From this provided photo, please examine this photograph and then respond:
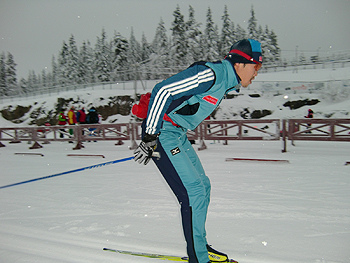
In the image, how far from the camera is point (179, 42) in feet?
126

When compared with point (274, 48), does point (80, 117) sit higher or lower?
lower

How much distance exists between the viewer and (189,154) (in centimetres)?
256

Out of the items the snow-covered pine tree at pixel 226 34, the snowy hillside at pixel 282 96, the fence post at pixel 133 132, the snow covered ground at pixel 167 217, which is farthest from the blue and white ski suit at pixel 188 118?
the snow-covered pine tree at pixel 226 34

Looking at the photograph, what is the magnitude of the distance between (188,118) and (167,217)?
2.11 meters

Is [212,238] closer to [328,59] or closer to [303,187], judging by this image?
[303,187]

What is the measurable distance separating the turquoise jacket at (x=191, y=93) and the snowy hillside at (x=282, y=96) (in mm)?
24337

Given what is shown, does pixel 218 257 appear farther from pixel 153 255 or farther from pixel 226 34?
pixel 226 34

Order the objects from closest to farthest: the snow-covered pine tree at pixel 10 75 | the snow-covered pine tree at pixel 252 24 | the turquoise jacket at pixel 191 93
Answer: the turquoise jacket at pixel 191 93 → the snow-covered pine tree at pixel 252 24 → the snow-covered pine tree at pixel 10 75

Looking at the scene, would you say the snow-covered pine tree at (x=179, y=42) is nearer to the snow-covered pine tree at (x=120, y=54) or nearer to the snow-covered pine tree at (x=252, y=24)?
the snow-covered pine tree at (x=120, y=54)

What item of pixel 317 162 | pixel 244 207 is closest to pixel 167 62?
pixel 317 162

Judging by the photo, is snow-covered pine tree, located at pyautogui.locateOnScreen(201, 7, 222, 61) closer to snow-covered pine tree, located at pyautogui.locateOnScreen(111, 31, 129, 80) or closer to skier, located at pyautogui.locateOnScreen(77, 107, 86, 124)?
snow-covered pine tree, located at pyautogui.locateOnScreen(111, 31, 129, 80)

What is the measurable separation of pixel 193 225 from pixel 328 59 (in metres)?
44.2

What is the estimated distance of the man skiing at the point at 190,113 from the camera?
205 centimetres

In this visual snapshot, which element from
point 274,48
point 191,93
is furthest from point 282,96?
point 191,93
